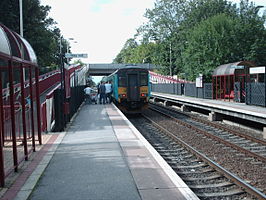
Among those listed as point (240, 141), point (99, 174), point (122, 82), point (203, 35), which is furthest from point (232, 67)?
point (99, 174)

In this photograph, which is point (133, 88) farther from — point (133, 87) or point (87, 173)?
point (87, 173)

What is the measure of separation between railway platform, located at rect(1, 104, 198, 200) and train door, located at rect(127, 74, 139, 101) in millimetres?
10538

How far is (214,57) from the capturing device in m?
36.6

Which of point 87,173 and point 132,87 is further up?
point 132,87

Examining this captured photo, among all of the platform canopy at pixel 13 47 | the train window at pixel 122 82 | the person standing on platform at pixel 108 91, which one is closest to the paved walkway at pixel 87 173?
the platform canopy at pixel 13 47

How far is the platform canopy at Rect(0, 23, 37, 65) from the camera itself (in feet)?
19.7

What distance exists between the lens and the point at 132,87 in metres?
21.3

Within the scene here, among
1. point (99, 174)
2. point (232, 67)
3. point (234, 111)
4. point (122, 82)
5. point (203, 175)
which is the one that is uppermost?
point (232, 67)

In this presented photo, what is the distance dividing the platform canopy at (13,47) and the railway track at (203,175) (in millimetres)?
4399

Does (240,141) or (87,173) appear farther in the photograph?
(240,141)

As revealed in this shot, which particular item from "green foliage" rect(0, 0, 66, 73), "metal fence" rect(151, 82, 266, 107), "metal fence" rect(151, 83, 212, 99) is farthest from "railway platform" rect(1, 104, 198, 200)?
"green foliage" rect(0, 0, 66, 73)

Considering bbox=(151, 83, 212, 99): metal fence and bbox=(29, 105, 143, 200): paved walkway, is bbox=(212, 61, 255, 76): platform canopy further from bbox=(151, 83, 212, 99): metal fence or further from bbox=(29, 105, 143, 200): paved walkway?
bbox=(29, 105, 143, 200): paved walkway

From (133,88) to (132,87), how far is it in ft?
0.29

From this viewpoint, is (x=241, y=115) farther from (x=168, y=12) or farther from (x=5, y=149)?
(x=168, y=12)
